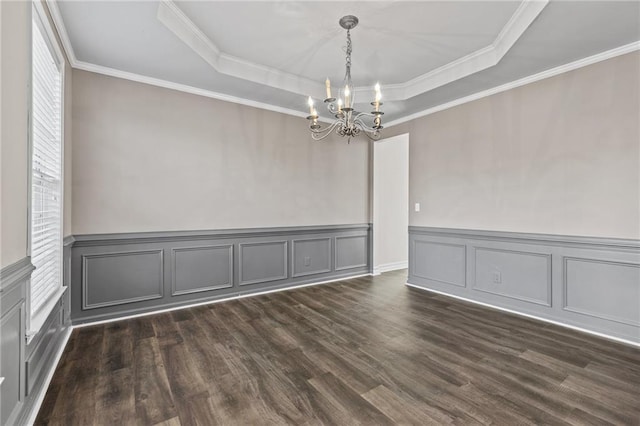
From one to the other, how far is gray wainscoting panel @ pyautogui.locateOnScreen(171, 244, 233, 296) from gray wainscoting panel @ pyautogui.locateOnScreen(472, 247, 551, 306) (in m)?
3.30

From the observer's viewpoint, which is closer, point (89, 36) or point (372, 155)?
point (89, 36)

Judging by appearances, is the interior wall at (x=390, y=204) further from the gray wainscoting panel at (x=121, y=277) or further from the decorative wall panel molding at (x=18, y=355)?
the decorative wall panel molding at (x=18, y=355)

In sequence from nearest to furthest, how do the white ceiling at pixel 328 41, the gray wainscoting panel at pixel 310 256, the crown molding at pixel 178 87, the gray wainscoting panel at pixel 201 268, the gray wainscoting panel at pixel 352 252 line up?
the white ceiling at pixel 328 41
the crown molding at pixel 178 87
the gray wainscoting panel at pixel 201 268
the gray wainscoting panel at pixel 310 256
the gray wainscoting panel at pixel 352 252

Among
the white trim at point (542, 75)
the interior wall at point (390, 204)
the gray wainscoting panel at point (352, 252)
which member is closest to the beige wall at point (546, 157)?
the white trim at point (542, 75)

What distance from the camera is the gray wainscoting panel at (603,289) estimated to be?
2822 mm

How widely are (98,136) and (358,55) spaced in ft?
9.52

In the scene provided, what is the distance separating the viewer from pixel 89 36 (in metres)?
2.68

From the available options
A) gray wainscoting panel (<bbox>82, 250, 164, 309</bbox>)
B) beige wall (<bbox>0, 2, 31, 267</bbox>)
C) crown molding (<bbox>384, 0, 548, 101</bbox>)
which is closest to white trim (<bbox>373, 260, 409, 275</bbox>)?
crown molding (<bbox>384, 0, 548, 101</bbox>)

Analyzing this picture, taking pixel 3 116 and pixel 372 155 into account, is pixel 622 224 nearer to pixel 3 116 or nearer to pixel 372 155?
pixel 372 155

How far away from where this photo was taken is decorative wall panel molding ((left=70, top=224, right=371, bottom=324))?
3234 millimetres

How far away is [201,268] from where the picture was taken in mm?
3896

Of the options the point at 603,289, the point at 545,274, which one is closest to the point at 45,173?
the point at 545,274

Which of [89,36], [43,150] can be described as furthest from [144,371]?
[89,36]

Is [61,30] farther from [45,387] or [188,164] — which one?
[45,387]
